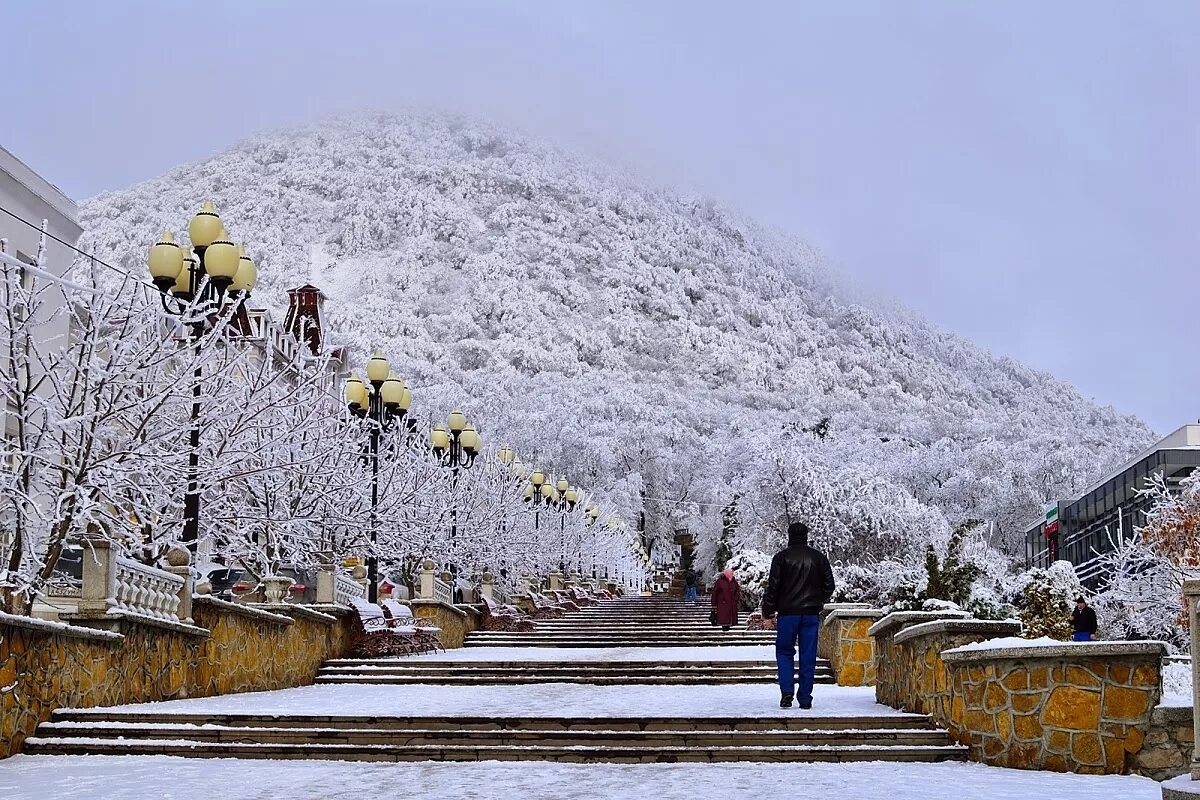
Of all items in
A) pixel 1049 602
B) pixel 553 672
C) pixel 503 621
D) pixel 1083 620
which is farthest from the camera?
pixel 503 621

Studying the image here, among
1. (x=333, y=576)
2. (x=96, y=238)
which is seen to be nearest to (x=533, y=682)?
(x=333, y=576)

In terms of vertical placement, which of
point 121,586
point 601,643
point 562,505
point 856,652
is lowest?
point 601,643

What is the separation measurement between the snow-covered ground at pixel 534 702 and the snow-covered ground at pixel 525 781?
192 centimetres

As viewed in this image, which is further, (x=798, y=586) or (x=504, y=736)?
(x=798, y=586)

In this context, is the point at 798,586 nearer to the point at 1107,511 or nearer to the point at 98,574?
the point at 98,574

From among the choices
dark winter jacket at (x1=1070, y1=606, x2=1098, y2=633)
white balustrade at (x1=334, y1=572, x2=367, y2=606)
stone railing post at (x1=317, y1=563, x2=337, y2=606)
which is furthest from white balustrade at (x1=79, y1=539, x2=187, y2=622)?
dark winter jacket at (x1=1070, y1=606, x2=1098, y2=633)

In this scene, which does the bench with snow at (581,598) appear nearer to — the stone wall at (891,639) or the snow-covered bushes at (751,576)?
the snow-covered bushes at (751,576)

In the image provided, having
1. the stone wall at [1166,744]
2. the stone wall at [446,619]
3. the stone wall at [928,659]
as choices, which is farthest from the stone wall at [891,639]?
the stone wall at [446,619]

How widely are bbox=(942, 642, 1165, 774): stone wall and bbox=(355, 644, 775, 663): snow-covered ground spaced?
33.1 feet

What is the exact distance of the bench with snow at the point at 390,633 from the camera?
70.3ft

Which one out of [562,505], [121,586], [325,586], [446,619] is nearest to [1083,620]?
[446,619]

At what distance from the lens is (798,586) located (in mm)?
12852

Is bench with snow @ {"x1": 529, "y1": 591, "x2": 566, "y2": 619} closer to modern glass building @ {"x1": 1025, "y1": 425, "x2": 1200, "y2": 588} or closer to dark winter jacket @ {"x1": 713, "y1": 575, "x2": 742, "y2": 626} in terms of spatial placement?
dark winter jacket @ {"x1": 713, "y1": 575, "x2": 742, "y2": 626}

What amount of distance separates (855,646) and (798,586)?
13.6ft
